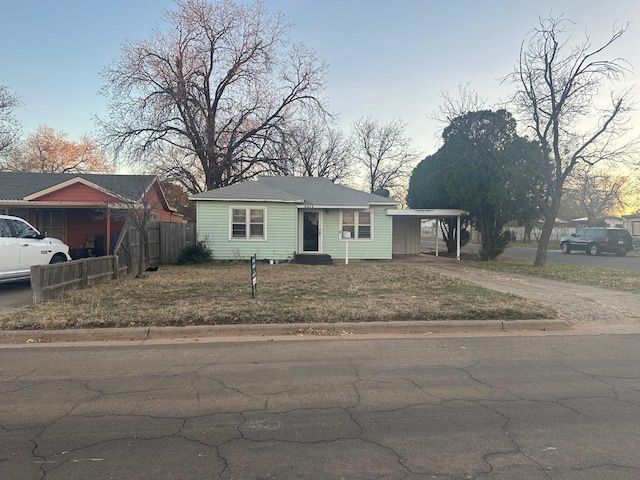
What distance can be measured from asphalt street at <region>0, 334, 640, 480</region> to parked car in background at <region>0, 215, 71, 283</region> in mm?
5031

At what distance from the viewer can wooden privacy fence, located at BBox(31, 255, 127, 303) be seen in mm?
8828

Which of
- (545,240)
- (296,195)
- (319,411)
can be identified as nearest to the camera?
(319,411)

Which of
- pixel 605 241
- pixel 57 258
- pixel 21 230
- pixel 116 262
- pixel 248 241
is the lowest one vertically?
pixel 116 262

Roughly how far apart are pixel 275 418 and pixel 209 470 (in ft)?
3.14

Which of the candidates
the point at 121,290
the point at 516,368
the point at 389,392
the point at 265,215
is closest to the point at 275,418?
the point at 389,392

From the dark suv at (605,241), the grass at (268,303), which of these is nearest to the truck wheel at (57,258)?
the grass at (268,303)

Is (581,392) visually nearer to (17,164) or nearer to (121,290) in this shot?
(121,290)

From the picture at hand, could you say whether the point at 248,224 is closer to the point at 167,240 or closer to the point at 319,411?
the point at 167,240

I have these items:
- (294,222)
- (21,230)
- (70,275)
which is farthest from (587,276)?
(21,230)

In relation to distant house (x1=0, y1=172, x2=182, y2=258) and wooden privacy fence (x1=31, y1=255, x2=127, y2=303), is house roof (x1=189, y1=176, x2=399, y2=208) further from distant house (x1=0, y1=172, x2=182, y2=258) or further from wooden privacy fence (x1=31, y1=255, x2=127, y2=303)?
wooden privacy fence (x1=31, y1=255, x2=127, y2=303)

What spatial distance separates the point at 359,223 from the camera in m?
20.5

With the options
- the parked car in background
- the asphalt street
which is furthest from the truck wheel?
the asphalt street

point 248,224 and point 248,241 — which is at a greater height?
point 248,224

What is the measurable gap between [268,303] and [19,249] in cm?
668
